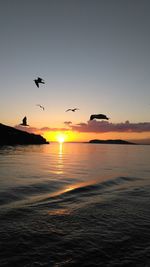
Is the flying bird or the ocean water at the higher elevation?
the flying bird

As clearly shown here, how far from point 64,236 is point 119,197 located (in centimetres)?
964

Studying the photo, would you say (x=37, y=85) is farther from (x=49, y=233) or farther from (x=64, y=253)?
(x=64, y=253)

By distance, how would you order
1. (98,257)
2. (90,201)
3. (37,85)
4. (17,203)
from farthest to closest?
(37,85) < (90,201) < (17,203) < (98,257)

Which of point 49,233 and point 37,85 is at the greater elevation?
point 37,85

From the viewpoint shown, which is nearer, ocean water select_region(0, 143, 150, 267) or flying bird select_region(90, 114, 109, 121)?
ocean water select_region(0, 143, 150, 267)

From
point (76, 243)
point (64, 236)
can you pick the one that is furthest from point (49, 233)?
A: point (76, 243)

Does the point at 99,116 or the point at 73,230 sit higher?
the point at 99,116

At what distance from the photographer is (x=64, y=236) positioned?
11250mm

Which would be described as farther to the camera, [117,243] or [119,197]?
[119,197]

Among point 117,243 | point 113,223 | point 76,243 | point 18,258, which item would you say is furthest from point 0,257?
point 113,223

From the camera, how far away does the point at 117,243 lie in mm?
10703

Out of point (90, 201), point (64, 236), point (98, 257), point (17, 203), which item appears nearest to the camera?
point (98, 257)

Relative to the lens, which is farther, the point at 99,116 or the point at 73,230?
the point at 99,116

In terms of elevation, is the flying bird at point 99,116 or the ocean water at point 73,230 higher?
the flying bird at point 99,116
